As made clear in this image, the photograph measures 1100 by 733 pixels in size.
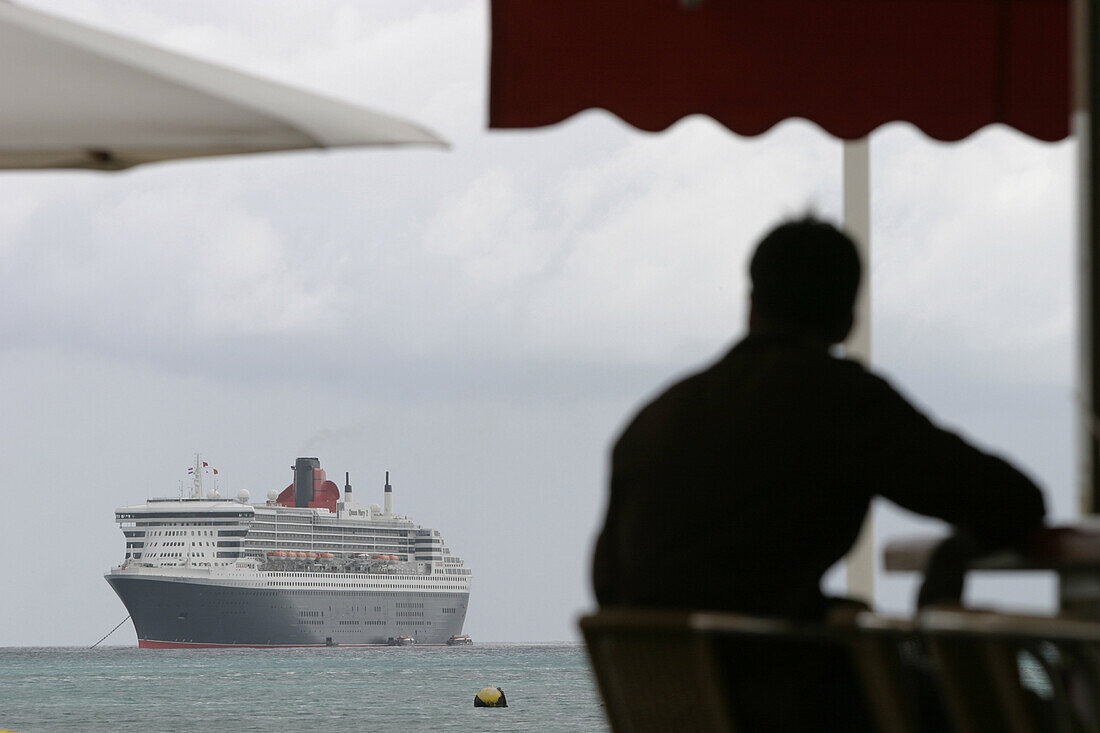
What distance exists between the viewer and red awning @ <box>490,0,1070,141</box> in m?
2.07

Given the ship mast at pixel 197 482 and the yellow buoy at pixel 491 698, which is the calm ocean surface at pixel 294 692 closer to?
the yellow buoy at pixel 491 698

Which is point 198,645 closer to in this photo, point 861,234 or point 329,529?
point 329,529

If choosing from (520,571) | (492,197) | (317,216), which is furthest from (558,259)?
(520,571)

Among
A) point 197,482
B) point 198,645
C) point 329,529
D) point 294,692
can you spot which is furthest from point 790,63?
point 197,482

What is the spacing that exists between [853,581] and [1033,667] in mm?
1322

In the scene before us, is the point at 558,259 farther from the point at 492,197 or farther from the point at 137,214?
the point at 137,214

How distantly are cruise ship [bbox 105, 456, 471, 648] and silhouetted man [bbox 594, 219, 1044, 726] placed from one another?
1645 inches

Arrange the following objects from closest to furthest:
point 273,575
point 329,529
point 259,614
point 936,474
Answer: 1. point 936,474
2. point 273,575
3. point 259,614
4. point 329,529

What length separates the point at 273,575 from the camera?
42344 millimetres

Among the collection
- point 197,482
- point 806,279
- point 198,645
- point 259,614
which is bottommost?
point 198,645

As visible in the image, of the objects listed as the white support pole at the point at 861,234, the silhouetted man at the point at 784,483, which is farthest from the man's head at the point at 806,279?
the white support pole at the point at 861,234

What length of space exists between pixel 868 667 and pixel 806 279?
488mm

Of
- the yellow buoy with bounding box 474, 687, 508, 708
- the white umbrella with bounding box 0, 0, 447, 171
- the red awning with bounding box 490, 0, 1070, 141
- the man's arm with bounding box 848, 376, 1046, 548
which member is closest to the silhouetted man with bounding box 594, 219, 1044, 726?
the man's arm with bounding box 848, 376, 1046, 548

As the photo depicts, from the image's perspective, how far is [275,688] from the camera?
36.8 metres
